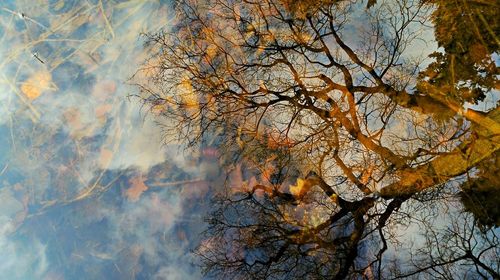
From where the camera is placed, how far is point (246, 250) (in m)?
11.0

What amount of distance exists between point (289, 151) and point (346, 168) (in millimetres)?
1848

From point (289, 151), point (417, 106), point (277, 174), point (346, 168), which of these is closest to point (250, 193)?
point (277, 174)

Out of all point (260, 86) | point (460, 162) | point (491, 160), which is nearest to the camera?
point (460, 162)

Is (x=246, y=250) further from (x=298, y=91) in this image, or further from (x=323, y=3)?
(x=323, y=3)

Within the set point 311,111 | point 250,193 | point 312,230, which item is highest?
point 311,111

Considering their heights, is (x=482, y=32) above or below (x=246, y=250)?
above

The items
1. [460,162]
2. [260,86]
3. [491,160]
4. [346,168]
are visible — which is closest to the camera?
[460,162]

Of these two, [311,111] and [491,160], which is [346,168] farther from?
[491,160]

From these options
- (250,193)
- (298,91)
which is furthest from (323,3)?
(250,193)

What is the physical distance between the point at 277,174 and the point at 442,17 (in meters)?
6.52

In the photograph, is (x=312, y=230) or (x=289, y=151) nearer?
(x=312, y=230)

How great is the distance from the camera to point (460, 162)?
8922 mm

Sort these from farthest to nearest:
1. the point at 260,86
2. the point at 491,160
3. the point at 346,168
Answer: the point at 260,86 < the point at 346,168 < the point at 491,160

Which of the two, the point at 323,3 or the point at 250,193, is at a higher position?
the point at 323,3
